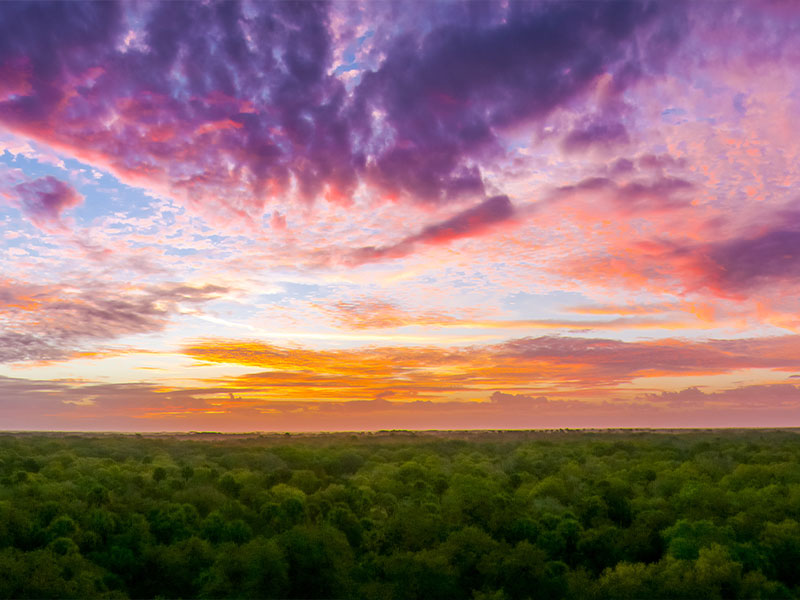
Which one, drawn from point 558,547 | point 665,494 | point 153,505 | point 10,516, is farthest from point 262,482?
point 665,494

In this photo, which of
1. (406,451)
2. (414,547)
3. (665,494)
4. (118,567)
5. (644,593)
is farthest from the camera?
(406,451)

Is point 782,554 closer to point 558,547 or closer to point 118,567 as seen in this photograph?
point 558,547

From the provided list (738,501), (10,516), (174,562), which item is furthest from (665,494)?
(10,516)

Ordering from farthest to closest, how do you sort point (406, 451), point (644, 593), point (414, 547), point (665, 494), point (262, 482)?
1. point (406, 451)
2. point (262, 482)
3. point (665, 494)
4. point (414, 547)
5. point (644, 593)

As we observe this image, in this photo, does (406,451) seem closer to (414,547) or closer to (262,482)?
(262,482)

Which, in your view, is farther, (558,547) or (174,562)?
(558,547)

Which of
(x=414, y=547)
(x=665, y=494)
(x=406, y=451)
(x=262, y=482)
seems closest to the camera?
(x=414, y=547)

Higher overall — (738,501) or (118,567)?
(738,501)

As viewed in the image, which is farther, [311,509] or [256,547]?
[311,509]

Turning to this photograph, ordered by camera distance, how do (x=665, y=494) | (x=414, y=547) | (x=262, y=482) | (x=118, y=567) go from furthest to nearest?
(x=262, y=482), (x=665, y=494), (x=414, y=547), (x=118, y=567)
